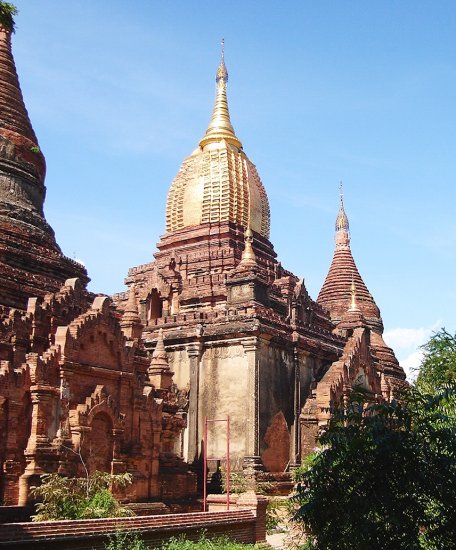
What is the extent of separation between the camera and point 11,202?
23.3 meters

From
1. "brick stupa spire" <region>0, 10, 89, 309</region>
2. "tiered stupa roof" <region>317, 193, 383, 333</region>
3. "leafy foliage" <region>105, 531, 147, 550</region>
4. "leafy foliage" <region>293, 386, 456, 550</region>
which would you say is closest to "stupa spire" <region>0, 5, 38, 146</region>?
"brick stupa spire" <region>0, 10, 89, 309</region>

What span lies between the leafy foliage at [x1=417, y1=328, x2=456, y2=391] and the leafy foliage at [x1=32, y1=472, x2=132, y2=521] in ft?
34.1

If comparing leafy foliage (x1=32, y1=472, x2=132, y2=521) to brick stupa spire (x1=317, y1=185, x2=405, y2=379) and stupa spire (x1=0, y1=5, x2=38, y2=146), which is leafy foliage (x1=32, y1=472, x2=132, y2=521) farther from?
brick stupa spire (x1=317, y1=185, x2=405, y2=379)

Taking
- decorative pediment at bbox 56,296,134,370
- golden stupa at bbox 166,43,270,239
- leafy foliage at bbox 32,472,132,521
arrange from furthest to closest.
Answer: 1. golden stupa at bbox 166,43,270,239
2. decorative pediment at bbox 56,296,134,370
3. leafy foliage at bbox 32,472,132,521

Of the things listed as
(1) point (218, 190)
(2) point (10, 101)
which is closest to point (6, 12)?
(2) point (10, 101)

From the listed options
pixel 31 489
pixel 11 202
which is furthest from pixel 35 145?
pixel 31 489

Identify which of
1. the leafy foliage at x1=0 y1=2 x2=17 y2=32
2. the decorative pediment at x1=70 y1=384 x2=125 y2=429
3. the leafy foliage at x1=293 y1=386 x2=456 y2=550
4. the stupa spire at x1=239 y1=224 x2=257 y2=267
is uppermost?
the stupa spire at x1=239 y1=224 x2=257 y2=267

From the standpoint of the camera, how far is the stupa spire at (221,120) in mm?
35438

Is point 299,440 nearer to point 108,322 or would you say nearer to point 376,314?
Answer: point 108,322

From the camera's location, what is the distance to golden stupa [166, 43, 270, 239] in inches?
1299

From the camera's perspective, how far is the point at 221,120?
36.3 meters

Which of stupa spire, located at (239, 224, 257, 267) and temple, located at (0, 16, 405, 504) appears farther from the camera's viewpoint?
stupa spire, located at (239, 224, 257, 267)

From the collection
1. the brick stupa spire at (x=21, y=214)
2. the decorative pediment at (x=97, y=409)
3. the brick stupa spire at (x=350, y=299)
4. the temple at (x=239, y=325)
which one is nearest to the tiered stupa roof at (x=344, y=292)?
the brick stupa spire at (x=350, y=299)

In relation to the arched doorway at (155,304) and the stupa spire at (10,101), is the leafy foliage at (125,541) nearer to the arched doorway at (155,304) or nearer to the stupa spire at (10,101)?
the stupa spire at (10,101)
